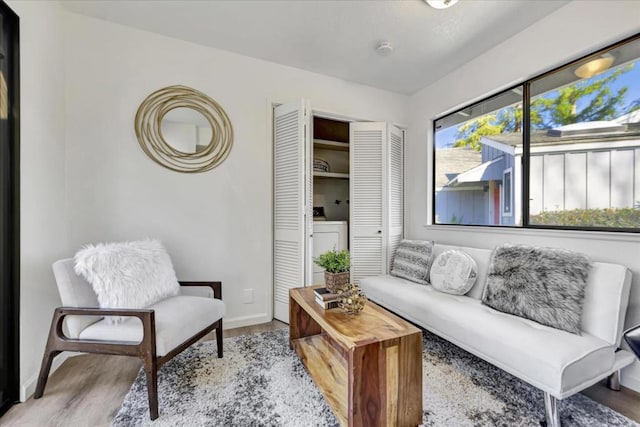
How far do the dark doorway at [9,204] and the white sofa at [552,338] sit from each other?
8.22 feet

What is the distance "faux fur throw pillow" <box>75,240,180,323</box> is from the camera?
153 cm

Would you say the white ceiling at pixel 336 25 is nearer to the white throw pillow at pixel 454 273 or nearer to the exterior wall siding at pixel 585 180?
the exterior wall siding at pixel 585 180

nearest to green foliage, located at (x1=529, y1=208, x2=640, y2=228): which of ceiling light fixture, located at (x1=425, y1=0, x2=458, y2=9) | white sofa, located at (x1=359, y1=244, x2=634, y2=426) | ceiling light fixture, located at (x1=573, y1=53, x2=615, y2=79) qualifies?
white sofa, located at (x1=359, y1=244, x2=634, y2=426)

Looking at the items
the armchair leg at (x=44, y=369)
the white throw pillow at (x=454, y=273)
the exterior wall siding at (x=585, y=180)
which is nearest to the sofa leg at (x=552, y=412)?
the white throw pillow at (x=454, y=273)

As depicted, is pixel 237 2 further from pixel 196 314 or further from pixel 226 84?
pixel 196 314

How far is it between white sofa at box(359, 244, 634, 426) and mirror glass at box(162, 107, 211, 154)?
2.30m

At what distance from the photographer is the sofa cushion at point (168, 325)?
143 cm

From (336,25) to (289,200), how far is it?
1499mm

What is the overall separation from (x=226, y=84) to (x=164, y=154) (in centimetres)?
86

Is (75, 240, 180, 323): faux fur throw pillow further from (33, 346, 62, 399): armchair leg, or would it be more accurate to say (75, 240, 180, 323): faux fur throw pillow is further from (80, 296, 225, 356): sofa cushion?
(33, 346, 62, 399): armchair leg

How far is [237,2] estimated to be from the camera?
1.89m

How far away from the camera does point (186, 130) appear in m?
2.32

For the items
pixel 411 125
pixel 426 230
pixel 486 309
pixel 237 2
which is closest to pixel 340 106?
pixel 411 125

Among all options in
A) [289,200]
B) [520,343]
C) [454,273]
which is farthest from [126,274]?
[454,273]
